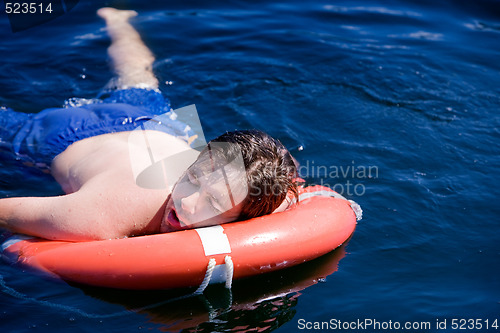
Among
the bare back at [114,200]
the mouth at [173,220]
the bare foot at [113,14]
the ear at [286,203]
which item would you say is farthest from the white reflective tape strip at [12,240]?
the bare foot at [113,14]

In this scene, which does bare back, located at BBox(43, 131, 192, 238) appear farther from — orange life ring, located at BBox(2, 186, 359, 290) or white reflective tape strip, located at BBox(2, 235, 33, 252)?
white reflective tape strip, located at BBox(2, 235, 33, 252)

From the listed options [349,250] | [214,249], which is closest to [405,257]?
[349,250]

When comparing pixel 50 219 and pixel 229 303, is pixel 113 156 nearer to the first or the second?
pixel 50 219

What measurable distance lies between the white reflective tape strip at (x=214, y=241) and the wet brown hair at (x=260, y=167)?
0.75 feet

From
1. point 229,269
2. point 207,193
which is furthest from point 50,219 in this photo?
point 229,269

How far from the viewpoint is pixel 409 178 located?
4.62 metres

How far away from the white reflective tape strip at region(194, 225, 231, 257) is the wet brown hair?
0.23 m

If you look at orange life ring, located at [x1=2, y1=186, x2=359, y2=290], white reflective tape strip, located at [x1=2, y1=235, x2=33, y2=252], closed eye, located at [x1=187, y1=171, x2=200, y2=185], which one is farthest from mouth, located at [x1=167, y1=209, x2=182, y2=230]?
white reflective tape strip, located at [x1=2, y1=235, x2=33, y2=252]

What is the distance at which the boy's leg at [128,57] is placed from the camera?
5.61m

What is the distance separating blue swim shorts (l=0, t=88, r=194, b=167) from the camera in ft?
14.5

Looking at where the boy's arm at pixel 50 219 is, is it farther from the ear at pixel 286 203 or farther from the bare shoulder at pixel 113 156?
the ear at pixel 286 203

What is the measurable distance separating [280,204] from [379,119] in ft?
7.37

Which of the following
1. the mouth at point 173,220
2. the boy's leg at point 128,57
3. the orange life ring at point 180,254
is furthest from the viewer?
the boy's leg at point 128,57

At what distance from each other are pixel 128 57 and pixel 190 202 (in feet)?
10.3
